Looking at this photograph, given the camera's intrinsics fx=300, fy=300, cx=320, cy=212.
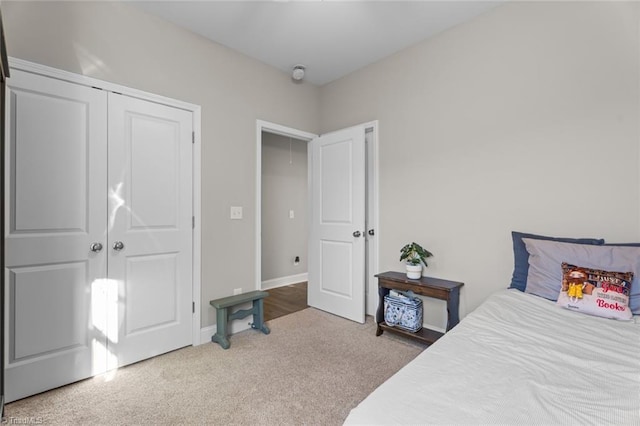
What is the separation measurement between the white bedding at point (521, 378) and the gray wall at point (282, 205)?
11.3ft

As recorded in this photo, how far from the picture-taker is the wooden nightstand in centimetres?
237

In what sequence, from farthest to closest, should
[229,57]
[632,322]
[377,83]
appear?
[377,83] → [229,57] → [632,322]

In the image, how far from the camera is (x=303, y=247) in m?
5.04

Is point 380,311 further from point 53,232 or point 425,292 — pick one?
point 53,232

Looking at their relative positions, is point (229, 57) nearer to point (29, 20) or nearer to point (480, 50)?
point (29, 20)

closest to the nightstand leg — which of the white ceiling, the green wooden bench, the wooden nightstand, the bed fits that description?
the wooden nightstand

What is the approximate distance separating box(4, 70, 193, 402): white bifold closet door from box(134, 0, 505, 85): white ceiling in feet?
2.61

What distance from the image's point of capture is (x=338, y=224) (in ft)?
10.8

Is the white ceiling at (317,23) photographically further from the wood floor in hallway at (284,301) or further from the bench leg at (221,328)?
the wood floor in hallway at (284,301)

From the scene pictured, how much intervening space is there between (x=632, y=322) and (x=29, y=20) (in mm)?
3781

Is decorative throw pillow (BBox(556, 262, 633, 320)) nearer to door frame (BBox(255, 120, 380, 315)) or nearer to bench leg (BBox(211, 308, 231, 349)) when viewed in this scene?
door frame (BBox(255, 120, 380, 315))

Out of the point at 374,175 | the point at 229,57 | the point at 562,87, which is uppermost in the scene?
the point at 229,57

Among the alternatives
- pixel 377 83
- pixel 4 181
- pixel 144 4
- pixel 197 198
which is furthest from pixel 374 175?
pixel 4 181

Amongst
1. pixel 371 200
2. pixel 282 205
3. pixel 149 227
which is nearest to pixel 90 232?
pixel 149 227
